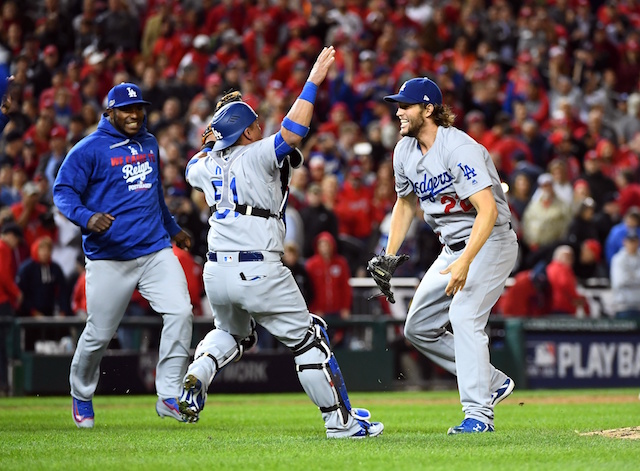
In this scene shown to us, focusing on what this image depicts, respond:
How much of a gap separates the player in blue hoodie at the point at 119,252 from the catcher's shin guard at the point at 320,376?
5.17 feet

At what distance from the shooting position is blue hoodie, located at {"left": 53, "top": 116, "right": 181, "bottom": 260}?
344 inches

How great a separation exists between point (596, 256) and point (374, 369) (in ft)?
12.9

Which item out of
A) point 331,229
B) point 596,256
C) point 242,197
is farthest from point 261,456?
point 596,256

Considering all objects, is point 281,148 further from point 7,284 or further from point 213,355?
point 7,284

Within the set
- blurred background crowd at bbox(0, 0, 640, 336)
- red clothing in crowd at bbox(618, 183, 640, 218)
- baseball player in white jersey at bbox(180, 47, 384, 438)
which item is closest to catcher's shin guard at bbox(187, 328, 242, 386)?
baseball player in white jersey at bbox(180, 47, 384, 438)

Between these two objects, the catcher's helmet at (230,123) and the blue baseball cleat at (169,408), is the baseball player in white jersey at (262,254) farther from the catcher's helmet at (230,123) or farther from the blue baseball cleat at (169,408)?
the blue baseball cleat at (169,408)

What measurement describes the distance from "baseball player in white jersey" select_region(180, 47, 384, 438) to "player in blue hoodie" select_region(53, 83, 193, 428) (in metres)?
1.10

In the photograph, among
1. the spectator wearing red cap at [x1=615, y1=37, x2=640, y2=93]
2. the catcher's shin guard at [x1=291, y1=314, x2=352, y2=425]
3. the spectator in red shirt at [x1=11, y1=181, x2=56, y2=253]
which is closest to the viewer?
the catcher's shin guard at [x1=291, y1=314, x2=352, y2=425]

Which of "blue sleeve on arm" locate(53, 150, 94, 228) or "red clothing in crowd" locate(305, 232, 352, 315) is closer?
"blue sleeve on arm" locate(53, 150, 94, 228)

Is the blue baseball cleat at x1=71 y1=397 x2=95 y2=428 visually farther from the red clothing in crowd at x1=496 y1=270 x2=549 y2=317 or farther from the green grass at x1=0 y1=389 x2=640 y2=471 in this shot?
the red clothing in crowd at x1=496 y1=270 x2=549 y2=317

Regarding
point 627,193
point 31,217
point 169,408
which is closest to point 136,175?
point 169,408

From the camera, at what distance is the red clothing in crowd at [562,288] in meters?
15.6

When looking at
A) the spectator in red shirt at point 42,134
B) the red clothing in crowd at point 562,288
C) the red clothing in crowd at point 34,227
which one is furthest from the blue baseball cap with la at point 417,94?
the spectator in red shirt at point 42,134

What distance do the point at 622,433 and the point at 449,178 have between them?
212 centimetres
